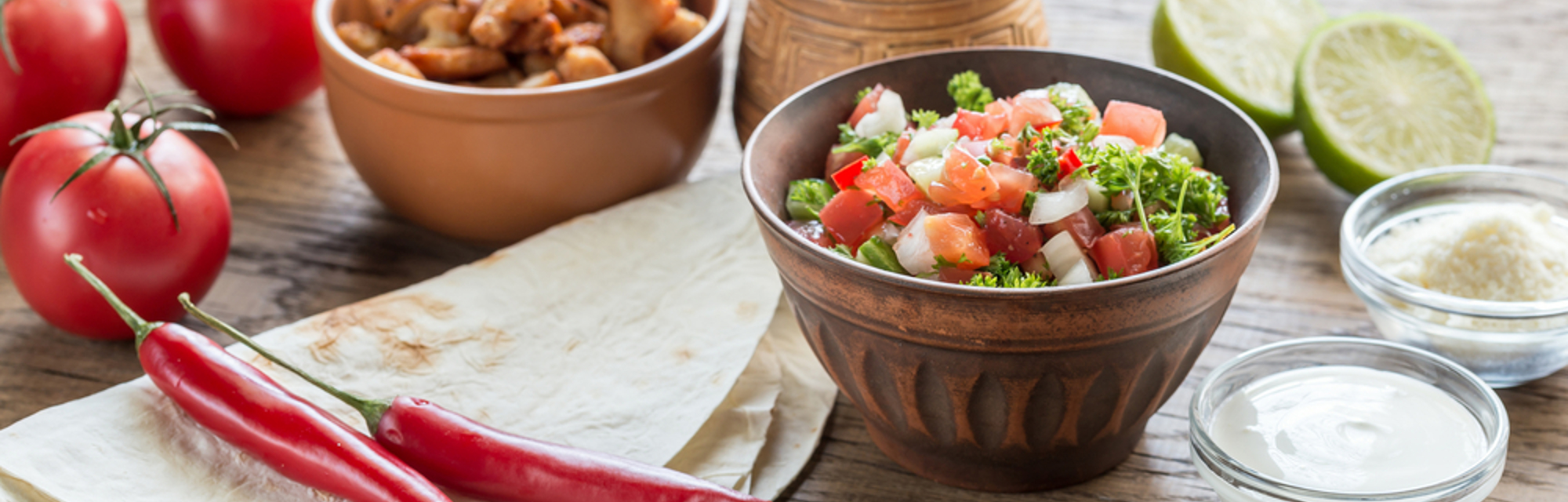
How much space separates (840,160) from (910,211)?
217 mm

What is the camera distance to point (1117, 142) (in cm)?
155

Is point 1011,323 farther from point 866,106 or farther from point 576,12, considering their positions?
point 576,12

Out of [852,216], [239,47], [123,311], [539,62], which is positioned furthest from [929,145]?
[239,47]

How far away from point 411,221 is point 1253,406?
4.97 feet

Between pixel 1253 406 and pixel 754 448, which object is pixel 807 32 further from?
pixel 1253 406

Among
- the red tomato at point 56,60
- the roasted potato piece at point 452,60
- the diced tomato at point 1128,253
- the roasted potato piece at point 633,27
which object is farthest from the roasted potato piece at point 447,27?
the diced tomato at point 1128,253

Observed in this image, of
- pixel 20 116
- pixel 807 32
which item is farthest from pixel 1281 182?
pixel 20 116

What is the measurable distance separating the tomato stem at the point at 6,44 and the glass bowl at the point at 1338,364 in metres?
2.03

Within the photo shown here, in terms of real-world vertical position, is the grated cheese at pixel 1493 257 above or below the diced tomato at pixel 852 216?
below

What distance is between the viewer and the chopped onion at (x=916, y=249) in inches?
55.3

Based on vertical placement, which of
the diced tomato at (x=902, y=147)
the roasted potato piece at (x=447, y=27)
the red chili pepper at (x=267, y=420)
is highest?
the diced tomato at (x=902, y=147)

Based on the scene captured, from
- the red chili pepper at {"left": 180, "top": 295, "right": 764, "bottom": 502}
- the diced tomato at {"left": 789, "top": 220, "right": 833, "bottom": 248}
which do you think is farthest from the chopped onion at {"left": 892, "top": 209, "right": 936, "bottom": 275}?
the red chili pepper at {"left": 180, "top": 295, "right": 764, "bottom": 502}

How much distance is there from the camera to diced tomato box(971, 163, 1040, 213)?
4.79 ft

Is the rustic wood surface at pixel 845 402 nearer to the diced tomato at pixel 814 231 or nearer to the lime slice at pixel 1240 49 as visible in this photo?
the lime slice at pixel 1240 49
